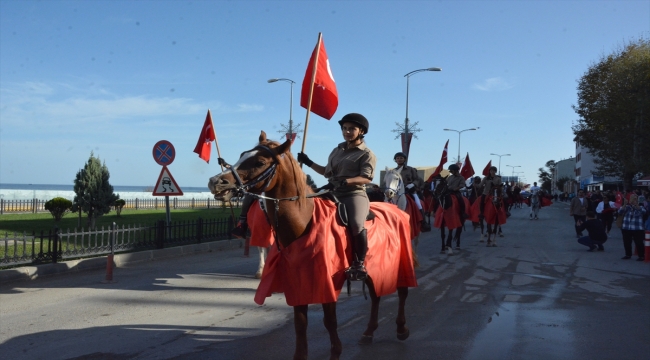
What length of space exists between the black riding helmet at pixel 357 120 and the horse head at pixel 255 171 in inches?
44.2

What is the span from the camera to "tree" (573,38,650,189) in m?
36.9

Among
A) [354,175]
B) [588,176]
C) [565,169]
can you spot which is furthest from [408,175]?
[565,169]

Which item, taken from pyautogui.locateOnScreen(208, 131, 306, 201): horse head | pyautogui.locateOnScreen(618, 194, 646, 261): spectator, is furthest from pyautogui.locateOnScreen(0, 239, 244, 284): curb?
pyautogui.locateOnScreen(618, 194, 646, 261): spectator

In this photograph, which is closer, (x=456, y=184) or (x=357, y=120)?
(x=357, y=120)

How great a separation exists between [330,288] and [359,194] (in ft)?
3.80

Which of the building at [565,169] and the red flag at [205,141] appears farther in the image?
the building at [565,169]

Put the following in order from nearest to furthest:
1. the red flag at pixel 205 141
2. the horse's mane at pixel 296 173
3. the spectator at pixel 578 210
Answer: the horse's mane at pixel 296 173 < the red flag at pixel 205 141 < the spectator at pixel 578 210

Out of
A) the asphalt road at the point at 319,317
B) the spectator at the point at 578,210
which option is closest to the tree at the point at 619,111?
the spectator at the point at 578,210

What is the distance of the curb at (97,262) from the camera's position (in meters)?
11.3

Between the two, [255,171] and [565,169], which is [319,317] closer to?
[255,171]

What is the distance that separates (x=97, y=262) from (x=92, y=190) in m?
8.95

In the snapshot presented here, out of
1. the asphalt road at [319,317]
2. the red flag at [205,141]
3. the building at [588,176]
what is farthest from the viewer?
the building at [588,176]

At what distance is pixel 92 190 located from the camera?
2150 cm

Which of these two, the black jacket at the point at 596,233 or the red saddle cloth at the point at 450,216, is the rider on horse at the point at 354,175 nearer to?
the red saddle cloth at the point at 450,216
